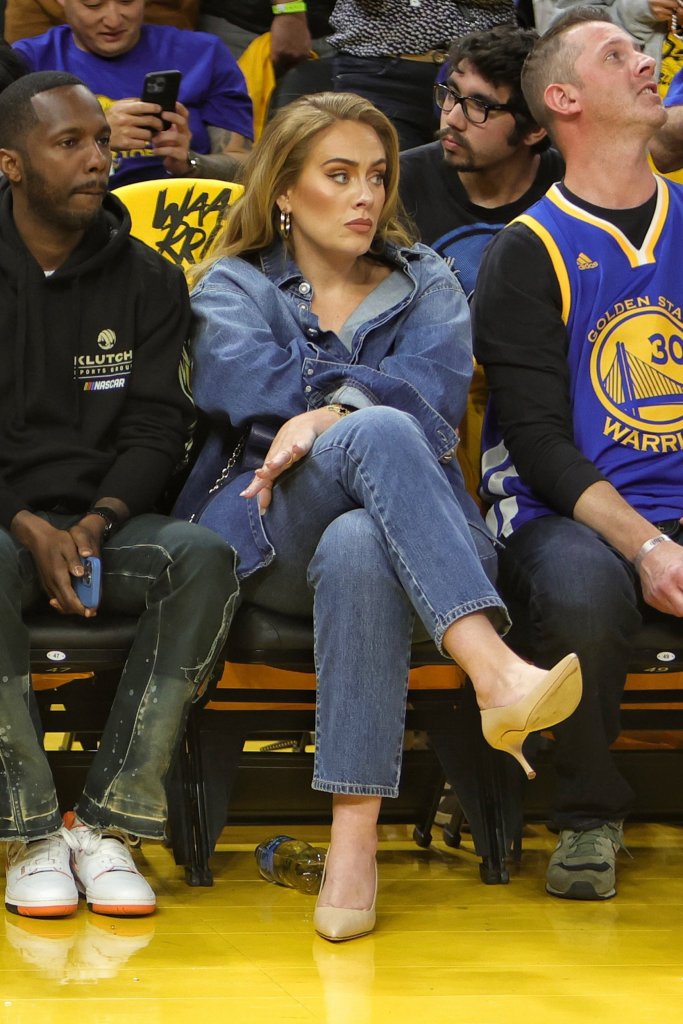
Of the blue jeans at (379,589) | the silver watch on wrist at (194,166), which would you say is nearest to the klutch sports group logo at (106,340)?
the blue jeans at (379,589)

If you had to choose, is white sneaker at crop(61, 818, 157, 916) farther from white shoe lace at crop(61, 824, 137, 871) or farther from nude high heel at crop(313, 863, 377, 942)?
nude high heel at crop(313, 863, 377, 942)

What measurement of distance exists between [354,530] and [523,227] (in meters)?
0.86

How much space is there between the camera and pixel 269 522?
8.27 feet

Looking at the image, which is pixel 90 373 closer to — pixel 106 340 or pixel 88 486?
pixel 106 340

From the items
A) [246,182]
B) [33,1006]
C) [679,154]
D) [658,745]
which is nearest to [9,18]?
[246,182]

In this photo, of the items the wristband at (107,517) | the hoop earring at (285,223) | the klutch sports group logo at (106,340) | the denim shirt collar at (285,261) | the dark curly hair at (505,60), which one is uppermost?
the dark curly hair at (505,60)

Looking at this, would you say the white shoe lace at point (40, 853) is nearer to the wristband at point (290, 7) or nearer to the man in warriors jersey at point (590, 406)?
the man in warriors jersey at point (590, 406)

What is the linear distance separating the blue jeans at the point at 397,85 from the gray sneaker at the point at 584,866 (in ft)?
7.48

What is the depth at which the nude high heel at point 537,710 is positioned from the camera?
2.13m

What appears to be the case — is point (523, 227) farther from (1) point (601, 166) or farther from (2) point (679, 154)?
(2) point (679, 154)

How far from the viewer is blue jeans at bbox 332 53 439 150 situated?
4.19m

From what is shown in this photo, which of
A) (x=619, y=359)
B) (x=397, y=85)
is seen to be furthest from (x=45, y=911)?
(x=397, y=85)

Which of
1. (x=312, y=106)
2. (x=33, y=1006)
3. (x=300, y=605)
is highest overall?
(x=312, y=106)

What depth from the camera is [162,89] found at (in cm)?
371
